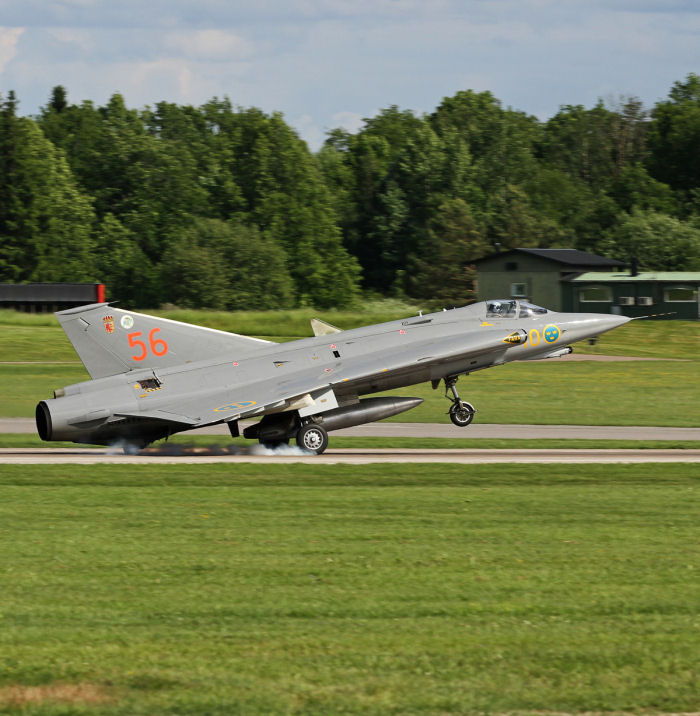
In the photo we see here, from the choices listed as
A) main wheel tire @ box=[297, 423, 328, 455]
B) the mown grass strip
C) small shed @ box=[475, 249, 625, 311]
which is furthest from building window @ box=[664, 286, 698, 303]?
main wheel tire @ box=[297, 423, 328, 455]

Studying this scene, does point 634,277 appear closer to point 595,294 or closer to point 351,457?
point 595,294

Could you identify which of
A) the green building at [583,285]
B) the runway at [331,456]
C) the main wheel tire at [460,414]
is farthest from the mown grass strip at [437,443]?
the green building at [583,285]

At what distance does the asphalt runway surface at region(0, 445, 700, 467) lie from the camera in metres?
22.1

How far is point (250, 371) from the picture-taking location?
930 inches

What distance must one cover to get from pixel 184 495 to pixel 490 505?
15.8 feet

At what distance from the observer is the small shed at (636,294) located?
254ft

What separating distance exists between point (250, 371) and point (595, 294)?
6011 centimetres

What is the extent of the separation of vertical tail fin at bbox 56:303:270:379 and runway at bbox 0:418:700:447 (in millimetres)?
6389

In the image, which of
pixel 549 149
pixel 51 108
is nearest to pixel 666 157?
pixel 549 149

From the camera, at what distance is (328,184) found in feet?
425

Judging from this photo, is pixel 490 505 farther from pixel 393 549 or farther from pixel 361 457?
pixel 361 457

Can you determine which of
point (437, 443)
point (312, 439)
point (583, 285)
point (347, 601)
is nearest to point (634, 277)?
point (583, 285)

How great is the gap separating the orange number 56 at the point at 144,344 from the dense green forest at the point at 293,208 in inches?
2670

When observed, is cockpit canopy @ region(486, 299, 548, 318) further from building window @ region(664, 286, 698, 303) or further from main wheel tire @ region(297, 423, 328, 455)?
building window @ region(664, 286, 698, 303)
